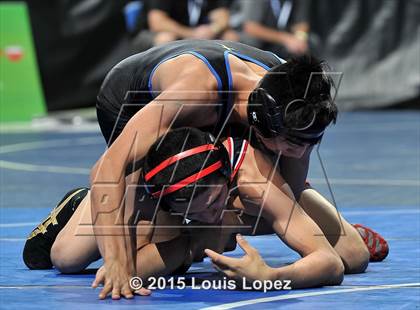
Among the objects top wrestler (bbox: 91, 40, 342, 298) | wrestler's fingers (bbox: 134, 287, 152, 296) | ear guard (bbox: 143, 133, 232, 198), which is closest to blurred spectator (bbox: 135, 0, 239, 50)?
top wrestler (bbox: 91, 40, 342, 298)

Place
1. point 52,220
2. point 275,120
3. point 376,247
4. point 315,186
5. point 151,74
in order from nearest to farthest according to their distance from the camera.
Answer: point 275,120 < point 151,74 < point 376,247 < point 52,220 < point 315,186

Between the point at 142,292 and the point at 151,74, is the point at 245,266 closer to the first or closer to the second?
the point at 142,292

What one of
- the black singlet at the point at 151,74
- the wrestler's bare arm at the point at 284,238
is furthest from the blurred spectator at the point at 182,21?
the wrestler's bare arm at the point at 284,238

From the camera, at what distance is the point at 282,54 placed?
1319 cm

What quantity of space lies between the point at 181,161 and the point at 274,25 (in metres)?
9.11

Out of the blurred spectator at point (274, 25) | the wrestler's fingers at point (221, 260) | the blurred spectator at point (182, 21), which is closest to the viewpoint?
the wrestler's fingers at point (221, 260)

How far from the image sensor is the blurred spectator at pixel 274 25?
13.0m

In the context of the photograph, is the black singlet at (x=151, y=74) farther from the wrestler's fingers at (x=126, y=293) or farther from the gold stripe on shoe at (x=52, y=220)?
the wrestler's fingers at (x=126, y=293)

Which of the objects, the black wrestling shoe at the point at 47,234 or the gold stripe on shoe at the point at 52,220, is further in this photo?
the gold stripe on shoe at the point at 52,220

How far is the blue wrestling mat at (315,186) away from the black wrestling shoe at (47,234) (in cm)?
6

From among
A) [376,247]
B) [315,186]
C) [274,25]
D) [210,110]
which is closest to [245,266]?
[210,110]

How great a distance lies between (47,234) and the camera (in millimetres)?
5102

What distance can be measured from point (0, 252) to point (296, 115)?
1804mm

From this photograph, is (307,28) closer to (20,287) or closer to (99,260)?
(99,260)
